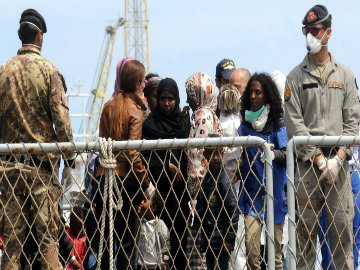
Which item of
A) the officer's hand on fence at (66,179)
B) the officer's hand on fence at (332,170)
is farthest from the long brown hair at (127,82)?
the officer's hand on fence at (332,170)

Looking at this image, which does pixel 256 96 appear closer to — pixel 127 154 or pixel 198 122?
pixel 198 122

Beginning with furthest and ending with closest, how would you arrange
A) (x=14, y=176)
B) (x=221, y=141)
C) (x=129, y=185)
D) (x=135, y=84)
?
(x=135, y=84) → (x=129, y=185) → (x=14, y=176) → (x=221, y=141)

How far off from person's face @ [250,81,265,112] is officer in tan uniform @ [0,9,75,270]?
6.12 feet

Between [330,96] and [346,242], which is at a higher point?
[330,96]

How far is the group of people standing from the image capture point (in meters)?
7.16

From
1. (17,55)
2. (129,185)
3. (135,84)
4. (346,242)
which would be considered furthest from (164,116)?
(346,242)

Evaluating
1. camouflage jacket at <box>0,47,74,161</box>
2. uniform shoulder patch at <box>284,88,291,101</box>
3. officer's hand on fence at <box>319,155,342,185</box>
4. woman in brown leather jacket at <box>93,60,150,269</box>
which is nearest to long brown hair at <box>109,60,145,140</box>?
woman in brown leather jacket at <box>93,60,150,269</box>

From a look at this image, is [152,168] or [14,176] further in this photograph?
[152,168]

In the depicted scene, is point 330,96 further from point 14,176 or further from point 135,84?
point 14,176

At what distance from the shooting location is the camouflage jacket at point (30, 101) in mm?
7539

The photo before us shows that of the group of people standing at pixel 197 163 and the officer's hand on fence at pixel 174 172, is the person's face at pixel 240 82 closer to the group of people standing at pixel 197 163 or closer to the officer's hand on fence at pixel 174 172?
the group of people standing at pixel 197 163

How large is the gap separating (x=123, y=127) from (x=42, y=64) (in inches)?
36.0

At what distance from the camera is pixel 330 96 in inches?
300

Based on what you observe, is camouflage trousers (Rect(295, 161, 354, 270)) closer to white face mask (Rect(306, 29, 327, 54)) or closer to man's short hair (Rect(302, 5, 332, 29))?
white face mask (Rect(306, 29, 327, 54))
